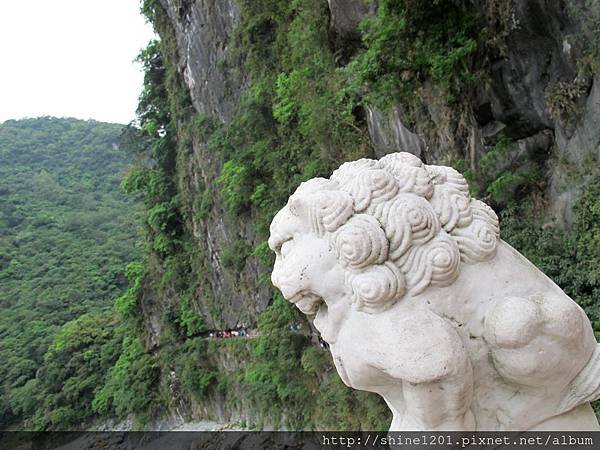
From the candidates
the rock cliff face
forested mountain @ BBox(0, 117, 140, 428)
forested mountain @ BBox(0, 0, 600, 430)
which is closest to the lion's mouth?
forested mountain @ BBox(0, 0, 600, 430)

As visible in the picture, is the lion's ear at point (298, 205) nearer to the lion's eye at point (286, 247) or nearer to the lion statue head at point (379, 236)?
the lion statue head at point (379, 236)

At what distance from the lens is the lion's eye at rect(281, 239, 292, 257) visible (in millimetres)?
1683

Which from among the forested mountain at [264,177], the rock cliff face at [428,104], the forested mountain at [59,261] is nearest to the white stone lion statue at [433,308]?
the forested mountain at [264,177]

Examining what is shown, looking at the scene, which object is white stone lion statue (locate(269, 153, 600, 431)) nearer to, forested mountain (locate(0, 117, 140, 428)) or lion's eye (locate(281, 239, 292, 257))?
lion's eye (locate(281, 239, 292, 257))

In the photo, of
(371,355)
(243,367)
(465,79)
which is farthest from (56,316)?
(371,355)

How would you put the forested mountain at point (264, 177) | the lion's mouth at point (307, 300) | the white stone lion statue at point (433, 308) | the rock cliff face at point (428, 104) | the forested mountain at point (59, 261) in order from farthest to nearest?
the forested mountain at point (59, 261)
the forested mountain at point (264, 177)
the rock cliff face at point (428, 104)
the lion's mouth at point (307, 300)
the white stone lion statue at point (433, 308)

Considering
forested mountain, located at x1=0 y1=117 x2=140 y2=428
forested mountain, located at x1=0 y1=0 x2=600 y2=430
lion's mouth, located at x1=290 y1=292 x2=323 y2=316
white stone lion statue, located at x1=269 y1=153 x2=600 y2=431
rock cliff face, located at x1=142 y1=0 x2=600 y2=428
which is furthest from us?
forested mountain, located at x1=0 y1=117 x2=140 y2=428

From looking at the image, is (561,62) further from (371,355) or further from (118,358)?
(118,358)

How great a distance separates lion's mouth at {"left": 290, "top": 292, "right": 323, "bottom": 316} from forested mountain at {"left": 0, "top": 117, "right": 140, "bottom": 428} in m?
17.8

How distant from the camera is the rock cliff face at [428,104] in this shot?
5.09 metres

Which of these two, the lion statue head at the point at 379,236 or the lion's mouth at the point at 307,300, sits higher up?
the lion statue head at the point at 379,236

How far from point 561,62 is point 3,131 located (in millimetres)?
40147

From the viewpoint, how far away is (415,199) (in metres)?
1.54

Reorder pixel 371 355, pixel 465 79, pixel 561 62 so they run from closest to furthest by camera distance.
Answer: pixel 371 355 → pixel 561 62 → pixel 465 79
